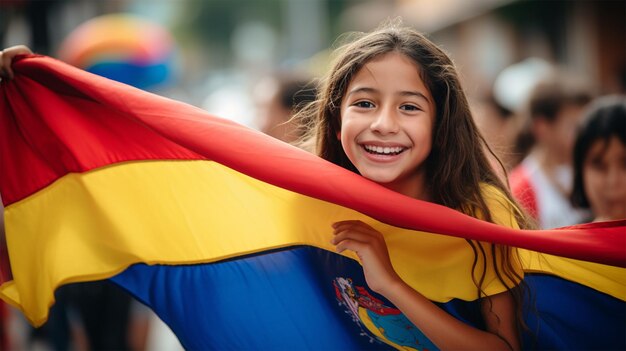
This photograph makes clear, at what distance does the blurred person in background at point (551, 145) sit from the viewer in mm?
4934

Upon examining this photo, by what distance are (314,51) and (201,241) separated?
88.5 feet

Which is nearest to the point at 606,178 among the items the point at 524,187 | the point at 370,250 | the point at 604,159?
the point at 604,159

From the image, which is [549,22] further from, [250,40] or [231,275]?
[250,40]

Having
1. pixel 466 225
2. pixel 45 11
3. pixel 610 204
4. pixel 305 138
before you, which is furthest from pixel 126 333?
pixel 45 11

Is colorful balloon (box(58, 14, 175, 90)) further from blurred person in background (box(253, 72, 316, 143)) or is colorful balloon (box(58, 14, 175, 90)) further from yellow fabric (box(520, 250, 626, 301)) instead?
yellow fabric (box(520, 250, 626, 301))

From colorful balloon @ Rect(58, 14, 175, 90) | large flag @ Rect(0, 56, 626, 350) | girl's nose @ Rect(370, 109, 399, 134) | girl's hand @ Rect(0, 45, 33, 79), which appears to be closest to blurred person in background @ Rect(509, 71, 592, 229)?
large flag @ Rect(0, 56, 626, 350)

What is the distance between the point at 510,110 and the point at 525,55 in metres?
12.2

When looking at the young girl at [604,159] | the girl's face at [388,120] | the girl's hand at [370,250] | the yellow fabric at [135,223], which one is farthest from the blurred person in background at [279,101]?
the girl's hand at [370,250]

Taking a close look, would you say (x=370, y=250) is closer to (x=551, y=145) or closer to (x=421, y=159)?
(x=421, y=159)

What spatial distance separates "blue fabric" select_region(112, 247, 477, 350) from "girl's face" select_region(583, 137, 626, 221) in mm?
1490

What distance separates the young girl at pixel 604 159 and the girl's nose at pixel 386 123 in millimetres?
1544

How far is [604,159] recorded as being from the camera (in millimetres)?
3898

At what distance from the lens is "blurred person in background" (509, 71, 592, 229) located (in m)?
4.93

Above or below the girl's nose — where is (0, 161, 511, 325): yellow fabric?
below
